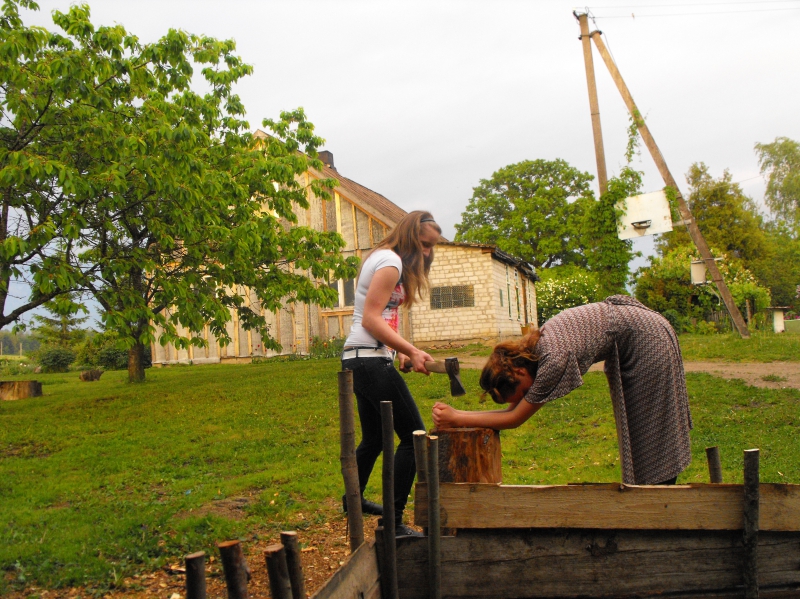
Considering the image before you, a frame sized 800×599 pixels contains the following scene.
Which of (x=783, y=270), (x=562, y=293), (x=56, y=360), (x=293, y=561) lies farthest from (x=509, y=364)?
(x=783, y=270)

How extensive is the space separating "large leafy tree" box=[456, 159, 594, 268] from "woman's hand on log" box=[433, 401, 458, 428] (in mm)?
40744

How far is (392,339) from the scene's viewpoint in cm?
365

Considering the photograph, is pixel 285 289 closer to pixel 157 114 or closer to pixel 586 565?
pixel 157 114

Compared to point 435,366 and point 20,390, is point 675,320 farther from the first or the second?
point 435,366

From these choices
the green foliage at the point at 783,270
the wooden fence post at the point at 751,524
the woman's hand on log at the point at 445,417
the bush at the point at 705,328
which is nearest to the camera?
the wooden fence post at the point at 751,524

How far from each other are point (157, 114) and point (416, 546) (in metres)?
8.90

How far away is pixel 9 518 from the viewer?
582 cm

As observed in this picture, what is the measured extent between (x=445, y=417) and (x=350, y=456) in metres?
0.53

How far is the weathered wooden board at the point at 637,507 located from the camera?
273cm

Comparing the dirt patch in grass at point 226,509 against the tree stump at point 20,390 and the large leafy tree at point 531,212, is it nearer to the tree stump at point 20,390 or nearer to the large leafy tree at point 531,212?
the tree stump at point 20,390

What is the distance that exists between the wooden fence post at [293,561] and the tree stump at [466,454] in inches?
39.8

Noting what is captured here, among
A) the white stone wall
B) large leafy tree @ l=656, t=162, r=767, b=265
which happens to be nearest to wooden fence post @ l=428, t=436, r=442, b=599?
the white stone wall

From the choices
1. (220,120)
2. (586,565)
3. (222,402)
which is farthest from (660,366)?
(220,120)

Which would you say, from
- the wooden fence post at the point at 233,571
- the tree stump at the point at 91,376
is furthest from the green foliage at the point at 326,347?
the wooden fence post at the point at 233,571
